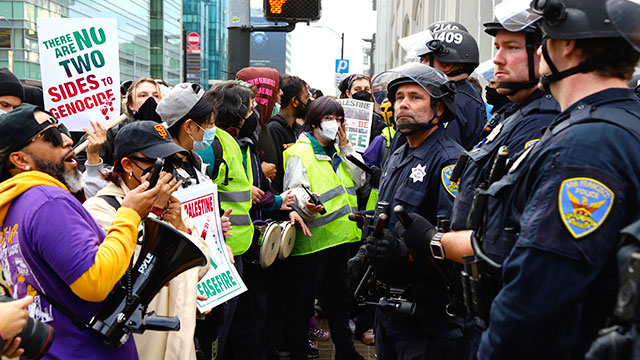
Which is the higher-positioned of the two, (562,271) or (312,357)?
(562,271)

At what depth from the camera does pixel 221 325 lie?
4371mm

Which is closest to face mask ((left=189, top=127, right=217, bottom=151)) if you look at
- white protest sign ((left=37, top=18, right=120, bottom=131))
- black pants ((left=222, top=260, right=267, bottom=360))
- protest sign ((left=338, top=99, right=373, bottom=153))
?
white protest sign ((left=37, top=18, right=120, bottom=131))

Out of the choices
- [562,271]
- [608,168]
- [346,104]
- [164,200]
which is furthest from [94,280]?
[346,104]

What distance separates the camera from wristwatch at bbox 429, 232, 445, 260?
115 inches

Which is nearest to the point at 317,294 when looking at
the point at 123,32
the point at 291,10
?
the point at 291,10

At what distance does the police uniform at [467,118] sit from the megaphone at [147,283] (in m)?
2.26

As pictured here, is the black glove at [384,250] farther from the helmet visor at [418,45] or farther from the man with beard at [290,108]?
the man with beard at [290,108]

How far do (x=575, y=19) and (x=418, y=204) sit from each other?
1689 mm

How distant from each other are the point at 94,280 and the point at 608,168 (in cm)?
185

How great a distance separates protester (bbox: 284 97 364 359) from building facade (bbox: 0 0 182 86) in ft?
105

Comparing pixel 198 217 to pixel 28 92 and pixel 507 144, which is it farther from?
pixel 28 92

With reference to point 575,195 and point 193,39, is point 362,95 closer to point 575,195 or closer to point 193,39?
point 575,195

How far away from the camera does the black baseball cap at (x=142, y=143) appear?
3246 mm

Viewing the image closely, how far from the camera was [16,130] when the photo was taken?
2723 millimetres
